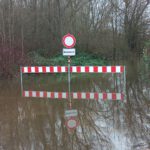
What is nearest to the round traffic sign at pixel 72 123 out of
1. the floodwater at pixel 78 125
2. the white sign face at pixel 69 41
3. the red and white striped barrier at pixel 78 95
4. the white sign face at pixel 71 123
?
the white sign face at pixel 71 123

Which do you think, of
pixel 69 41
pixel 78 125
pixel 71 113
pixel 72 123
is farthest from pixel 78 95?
pixel 78 125

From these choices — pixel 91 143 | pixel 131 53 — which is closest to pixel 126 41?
pixel 131 53

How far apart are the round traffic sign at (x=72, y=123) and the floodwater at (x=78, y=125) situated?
11 centimetres

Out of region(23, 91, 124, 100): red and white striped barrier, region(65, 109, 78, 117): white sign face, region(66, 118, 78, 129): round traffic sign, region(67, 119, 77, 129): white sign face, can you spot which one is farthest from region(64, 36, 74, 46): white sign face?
region(67, 119, 77, 129): white sign face

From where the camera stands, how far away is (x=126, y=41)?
4188cm

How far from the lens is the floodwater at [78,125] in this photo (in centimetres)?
590

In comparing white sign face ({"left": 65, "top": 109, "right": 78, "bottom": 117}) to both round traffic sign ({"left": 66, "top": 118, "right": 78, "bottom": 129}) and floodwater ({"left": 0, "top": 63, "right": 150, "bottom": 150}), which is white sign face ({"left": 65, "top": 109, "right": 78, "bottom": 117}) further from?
round traffic sign ({"left": 66, "top": 118, "right": 78, "bottom": 129})

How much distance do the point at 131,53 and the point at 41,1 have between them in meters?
18.7

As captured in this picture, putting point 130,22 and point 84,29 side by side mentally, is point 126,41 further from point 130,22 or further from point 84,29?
point 84,29

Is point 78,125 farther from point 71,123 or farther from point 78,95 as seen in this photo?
point 78,95

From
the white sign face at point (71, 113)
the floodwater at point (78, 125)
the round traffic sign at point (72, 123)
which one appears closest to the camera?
the floodwater at point (78, 125)

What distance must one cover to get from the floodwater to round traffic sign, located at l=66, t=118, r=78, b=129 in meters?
0.11

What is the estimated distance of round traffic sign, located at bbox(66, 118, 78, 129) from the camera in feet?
23.5

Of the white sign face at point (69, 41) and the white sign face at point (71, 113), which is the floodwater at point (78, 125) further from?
the white sign face at point (69, 41)
